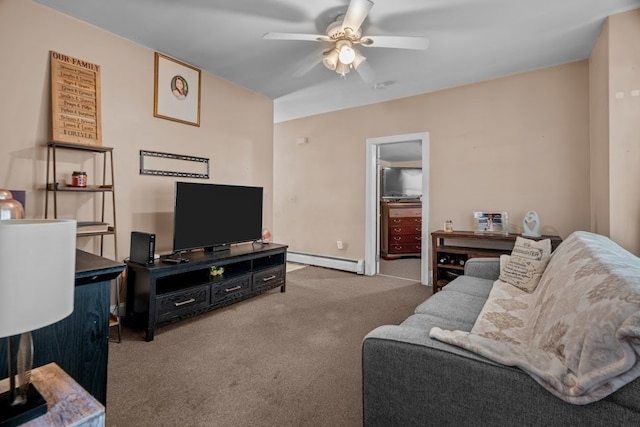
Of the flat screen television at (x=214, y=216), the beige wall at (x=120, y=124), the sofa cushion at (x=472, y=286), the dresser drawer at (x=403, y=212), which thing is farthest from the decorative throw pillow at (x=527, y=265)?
the dresser drawer at (x=403, y=212)

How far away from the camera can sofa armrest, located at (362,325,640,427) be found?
0.80m

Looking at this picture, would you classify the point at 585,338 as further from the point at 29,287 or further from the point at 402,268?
the point at 402,268

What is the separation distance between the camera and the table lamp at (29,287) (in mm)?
631

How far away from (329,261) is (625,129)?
3685 millimetres

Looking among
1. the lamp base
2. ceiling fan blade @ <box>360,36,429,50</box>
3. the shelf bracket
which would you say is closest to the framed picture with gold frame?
the shelf bracket

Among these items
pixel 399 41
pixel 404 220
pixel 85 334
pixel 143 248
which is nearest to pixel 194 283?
pixel 143 248

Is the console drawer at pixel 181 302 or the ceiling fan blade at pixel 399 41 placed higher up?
the ceiling fan blade at pixel 399 41

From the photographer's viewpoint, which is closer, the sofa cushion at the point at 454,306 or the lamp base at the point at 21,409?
the lamp base at the point at 21,409

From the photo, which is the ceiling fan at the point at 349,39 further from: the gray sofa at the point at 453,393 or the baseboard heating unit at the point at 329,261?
the baseboard heating unit at the point at 329,261

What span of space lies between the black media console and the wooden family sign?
114 centimetres

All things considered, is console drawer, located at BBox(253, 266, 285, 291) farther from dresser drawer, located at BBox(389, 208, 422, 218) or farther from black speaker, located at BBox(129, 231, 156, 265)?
dresser drawer, located at BBox(389, 208, 422, 218)

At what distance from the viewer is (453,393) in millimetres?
961

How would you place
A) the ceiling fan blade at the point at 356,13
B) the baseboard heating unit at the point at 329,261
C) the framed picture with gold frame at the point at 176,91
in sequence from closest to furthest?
the ceiling fan blade at the point at 356,13
the framed picture with gold frame at the point at 176,91
the baseboard heating unit at the point at 329,261

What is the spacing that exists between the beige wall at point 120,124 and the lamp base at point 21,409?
211 cm
